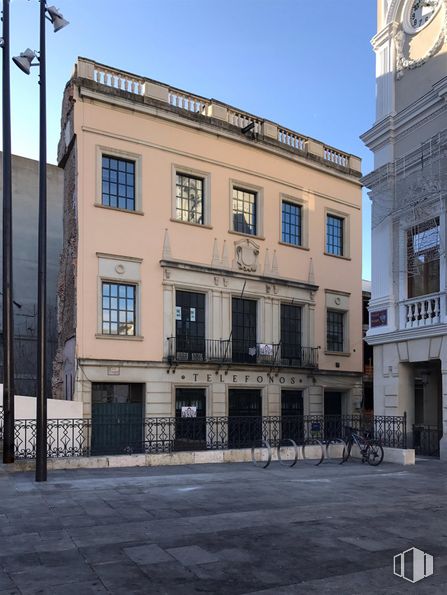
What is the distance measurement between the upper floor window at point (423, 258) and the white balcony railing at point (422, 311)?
0.41 meters

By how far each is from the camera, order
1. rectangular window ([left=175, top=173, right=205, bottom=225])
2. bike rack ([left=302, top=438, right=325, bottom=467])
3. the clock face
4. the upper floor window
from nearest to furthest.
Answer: bike rack ([left=302, top=438, right=325, bottom=467]), the upper floor window, the clock face, rectangular window ([left=175, top=173, right=205, bottom=225])

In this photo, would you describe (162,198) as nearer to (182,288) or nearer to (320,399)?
(182,288)

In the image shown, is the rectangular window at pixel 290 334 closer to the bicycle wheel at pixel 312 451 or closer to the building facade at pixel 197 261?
the building facade at pixel 197 261

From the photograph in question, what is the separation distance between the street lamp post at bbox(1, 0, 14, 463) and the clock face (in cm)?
1251

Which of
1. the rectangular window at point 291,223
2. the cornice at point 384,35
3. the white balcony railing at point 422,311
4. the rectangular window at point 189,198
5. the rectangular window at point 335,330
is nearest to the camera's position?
the white balcony railing at point 422,311

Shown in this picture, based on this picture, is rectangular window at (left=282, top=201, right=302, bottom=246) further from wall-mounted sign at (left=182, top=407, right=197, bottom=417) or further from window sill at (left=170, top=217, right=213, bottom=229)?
wall-mounted sign at (left=182, top=407, right=197, bottom=417)

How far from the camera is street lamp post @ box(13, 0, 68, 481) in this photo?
1245 centimetres

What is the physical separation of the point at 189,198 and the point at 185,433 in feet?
31.6

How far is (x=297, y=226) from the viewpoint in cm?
2905

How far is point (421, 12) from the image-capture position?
64.1ft

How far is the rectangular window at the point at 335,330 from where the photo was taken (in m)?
29.7

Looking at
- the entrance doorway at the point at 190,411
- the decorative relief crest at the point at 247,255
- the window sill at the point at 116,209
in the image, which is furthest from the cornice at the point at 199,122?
the entrance doorway at the point at 190,411

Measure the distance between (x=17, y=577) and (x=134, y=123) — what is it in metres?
20.3

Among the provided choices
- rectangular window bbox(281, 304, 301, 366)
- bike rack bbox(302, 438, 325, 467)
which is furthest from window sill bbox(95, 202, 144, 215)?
bike rack bbox(302, 438, 325, 467)
